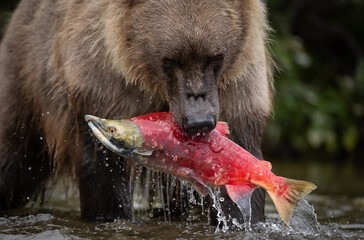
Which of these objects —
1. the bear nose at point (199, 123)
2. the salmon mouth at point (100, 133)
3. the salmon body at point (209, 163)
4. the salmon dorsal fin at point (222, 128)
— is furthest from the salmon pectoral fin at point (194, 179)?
the salmon mouth at point (100, 133)

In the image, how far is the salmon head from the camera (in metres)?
4.16

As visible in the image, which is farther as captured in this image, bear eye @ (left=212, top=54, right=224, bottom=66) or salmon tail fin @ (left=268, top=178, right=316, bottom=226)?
bear eye @ (left=212, top=54, right=224, bottom=66)

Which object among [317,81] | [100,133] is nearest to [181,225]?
[100,133]

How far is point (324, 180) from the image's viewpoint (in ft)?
31.0

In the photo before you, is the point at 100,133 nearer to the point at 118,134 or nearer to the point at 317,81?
the point at 118,134

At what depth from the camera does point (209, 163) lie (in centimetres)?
450

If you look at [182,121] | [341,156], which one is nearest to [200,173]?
[182,121]

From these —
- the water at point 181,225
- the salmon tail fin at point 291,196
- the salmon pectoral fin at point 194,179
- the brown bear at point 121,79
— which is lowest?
the water at point 181,225

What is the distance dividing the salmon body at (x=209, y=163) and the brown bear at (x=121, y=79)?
0.13 meters

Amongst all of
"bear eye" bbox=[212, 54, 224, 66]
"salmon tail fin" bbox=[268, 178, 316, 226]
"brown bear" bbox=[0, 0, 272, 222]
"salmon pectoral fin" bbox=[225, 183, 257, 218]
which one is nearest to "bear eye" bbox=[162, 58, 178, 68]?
"brown bear" bbox=[0, 0, 272, 222]

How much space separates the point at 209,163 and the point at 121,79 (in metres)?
1.10

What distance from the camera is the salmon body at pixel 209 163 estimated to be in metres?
4.43

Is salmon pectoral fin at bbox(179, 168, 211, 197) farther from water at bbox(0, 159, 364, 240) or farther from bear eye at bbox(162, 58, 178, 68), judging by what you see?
bear eye at bbox(162, 58, 178, 68)

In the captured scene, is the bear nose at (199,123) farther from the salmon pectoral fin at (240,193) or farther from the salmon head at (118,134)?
the salmon pectoral fin at (240,193)
